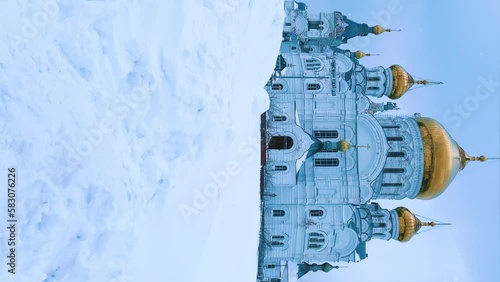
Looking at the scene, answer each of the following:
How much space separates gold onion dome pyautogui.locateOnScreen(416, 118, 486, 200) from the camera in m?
25.1

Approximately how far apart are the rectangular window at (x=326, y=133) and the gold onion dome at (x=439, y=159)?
4.31 meters

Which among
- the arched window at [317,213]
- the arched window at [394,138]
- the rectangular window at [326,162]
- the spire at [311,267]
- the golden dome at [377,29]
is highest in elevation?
the golden dome at [377,29]

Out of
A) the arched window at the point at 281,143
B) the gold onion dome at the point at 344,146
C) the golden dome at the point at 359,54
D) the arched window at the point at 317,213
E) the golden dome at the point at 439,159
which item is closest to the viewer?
the arched window at the point at 281,143

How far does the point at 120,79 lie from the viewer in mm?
12094

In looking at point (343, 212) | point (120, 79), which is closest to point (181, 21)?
point (120, 79)

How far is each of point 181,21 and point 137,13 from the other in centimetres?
123

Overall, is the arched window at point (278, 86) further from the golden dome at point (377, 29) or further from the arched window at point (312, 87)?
the golden dome at point (377, 29)

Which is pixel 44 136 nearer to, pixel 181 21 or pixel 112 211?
pixel 112 211

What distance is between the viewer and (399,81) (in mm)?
27750

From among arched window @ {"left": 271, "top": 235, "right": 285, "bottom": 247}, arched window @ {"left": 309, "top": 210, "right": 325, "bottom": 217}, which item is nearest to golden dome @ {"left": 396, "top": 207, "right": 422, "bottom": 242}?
arched window @ {"left": 309, "top": 210, "right": 325, "bottom": 217}

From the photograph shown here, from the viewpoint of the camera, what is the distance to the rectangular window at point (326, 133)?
80.5 feet

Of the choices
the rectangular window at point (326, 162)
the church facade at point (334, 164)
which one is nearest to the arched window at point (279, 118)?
the church facade at point (334, 164)

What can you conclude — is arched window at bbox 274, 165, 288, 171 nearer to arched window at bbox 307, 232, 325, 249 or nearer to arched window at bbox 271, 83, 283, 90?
arched window at bbox 307, 232, 325, 249

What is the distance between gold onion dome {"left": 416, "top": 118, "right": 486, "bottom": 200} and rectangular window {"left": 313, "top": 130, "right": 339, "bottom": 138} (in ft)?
14.1
